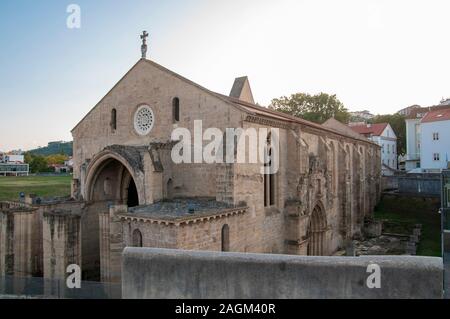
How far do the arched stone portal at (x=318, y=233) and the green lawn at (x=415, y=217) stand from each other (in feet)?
19.6

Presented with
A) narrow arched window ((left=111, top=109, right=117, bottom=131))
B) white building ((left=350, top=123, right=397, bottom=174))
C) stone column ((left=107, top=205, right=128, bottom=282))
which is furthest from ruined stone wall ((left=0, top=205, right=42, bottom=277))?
white building ((left=350, top=123, right=397, bottom=174))

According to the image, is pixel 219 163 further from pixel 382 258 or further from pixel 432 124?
pixel 432 124

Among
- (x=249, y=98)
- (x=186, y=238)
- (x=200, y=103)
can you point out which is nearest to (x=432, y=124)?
(x=249, y=98)

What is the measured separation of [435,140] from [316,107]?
20.3 meters

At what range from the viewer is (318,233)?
2344 cm

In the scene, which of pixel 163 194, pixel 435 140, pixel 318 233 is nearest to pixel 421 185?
pixel 435 140

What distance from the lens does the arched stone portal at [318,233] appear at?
23.2 meters

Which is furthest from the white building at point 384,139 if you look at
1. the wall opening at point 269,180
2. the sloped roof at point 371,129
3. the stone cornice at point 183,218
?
the stone cornice at point 183,218

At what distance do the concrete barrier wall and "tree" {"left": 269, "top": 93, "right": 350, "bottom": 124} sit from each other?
181 ft

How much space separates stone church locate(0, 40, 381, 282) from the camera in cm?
1472

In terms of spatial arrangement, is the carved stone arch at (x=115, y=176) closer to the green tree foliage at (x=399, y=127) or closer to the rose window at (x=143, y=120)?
the rose window at (x=143, y=120)

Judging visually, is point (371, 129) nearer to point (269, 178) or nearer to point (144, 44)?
point (269, 178)

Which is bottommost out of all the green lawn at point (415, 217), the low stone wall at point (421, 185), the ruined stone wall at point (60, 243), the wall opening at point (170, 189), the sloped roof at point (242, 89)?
the green lawn at point (415, 217)

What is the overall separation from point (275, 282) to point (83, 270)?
16.8 meters
